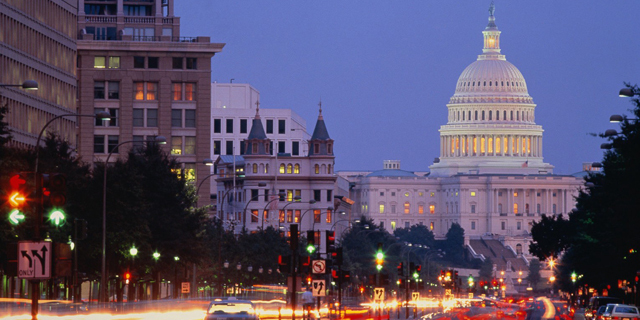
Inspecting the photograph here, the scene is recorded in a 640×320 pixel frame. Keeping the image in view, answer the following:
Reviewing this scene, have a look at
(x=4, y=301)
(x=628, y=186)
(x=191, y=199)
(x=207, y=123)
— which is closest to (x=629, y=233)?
(x=628, y=186)

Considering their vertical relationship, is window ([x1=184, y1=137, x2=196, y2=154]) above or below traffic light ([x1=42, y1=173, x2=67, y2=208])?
above

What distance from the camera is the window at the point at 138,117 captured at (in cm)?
15725

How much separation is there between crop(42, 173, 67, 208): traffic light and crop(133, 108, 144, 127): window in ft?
402

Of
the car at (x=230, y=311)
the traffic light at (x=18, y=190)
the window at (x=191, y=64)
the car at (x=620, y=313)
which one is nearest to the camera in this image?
the traffic light at (x=18, y=190)

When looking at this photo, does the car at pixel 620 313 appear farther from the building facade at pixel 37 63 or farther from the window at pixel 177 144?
the window at pixel 177 144

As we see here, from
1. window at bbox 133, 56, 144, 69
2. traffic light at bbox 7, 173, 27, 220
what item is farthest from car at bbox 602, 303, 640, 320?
window at bbox 133, 56, 144, 69

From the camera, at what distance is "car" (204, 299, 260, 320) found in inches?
1815

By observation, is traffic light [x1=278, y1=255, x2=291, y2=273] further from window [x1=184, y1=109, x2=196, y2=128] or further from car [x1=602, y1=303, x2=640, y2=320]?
window [x1=184, y1=109, x2=196, y2=128]

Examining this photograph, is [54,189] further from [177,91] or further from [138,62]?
[177,91]

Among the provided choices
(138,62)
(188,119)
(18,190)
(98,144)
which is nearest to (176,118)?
(188,119)

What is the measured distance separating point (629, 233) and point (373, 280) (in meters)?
12.1

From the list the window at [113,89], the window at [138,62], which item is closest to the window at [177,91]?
the window at [138,62]

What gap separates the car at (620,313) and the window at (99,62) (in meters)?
99.7

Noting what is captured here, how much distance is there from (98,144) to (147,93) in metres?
7.39
